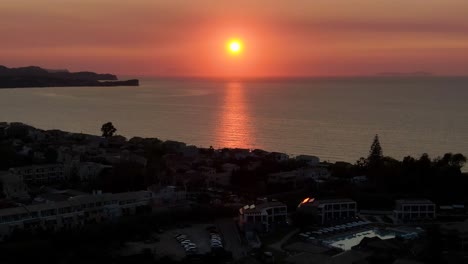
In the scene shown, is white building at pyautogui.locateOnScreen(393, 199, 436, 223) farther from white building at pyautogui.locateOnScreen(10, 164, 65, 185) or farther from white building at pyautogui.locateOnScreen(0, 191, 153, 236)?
white building at pyautogui.locateOnScreen(10, 164, 65, 185)

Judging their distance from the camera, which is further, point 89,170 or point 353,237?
point 89,170

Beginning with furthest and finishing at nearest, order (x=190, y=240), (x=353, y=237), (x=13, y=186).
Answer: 1. (x=13, y=186)
2. (x=353, y=237)
3. (x=190, y=240)

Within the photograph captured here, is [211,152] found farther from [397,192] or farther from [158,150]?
[397,192]

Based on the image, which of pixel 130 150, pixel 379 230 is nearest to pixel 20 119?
pixel 130 150

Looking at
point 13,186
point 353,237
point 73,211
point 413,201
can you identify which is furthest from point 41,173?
point 413,201

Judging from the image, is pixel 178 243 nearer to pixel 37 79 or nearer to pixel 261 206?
pixel 261 206

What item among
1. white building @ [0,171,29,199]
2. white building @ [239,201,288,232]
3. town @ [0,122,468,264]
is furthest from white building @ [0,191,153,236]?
white building @ [239,201,288,232]
